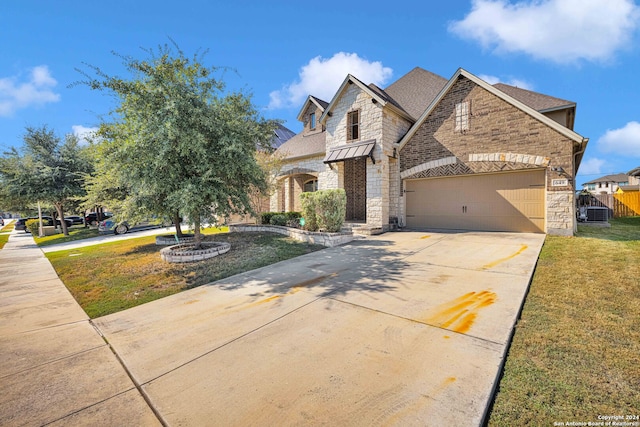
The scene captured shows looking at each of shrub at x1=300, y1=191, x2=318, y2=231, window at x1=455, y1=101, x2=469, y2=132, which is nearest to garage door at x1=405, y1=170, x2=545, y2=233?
window at x1=455, y1=101, x2=469, y2=132

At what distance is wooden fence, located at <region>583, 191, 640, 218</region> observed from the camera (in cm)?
1916

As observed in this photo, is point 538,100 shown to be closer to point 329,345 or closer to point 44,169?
point 329,345

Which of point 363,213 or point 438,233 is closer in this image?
point 438,233

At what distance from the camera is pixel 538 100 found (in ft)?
39.9

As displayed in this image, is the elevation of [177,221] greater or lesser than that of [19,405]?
greater

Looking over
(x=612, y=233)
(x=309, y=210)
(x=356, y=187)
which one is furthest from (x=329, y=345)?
(x=612, y=233)

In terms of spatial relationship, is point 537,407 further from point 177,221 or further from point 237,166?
point 177,221

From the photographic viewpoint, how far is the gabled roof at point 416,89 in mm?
14289

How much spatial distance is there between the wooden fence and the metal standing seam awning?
17.8m

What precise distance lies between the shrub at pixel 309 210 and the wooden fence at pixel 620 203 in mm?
20543

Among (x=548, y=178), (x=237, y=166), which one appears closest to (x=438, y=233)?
(x=548, y=178)

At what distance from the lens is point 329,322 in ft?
12.2

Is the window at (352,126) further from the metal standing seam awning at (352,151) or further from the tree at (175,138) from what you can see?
the tree at (175,138)

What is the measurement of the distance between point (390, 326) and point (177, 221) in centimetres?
1074
